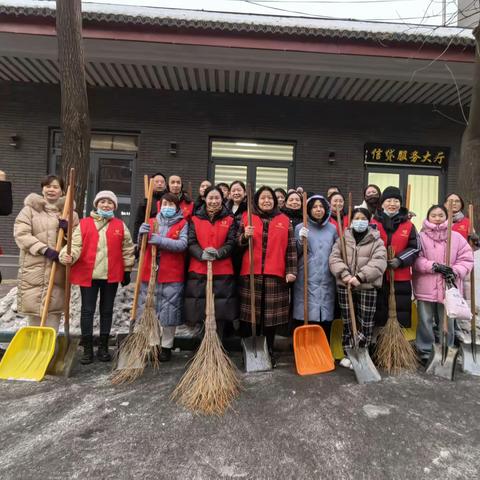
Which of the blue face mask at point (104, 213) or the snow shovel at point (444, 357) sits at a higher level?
the blue face mask at point (104, 213)

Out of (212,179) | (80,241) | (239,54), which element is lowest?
(80,241)

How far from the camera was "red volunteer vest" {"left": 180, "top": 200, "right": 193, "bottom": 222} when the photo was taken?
12.8ft

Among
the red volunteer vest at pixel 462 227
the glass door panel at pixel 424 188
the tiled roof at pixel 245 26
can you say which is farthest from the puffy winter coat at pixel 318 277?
the glass door panel at pixel 424 188

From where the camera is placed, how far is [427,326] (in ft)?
13.0

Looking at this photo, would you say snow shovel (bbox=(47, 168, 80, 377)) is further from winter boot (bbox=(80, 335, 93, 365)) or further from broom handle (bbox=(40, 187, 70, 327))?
winter boot (bbox=(80, 335, 93, 365))

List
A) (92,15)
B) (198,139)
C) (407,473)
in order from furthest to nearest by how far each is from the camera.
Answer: (198,139), (92,15), (407,473)

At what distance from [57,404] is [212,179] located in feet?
21.8

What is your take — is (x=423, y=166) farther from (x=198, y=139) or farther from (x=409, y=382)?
(x=409, y=382)

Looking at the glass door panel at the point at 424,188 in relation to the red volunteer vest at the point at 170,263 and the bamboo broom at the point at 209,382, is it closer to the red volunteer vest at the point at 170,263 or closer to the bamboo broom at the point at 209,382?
the red volunteer vest at the point at 170,263

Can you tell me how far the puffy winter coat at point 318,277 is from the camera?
3754 mm

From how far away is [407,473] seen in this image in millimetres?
2213

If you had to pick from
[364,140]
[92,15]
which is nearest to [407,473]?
[92,15]

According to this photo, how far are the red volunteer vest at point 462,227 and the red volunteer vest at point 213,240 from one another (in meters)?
2.73

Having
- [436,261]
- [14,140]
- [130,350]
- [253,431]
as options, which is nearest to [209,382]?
[253,431]
